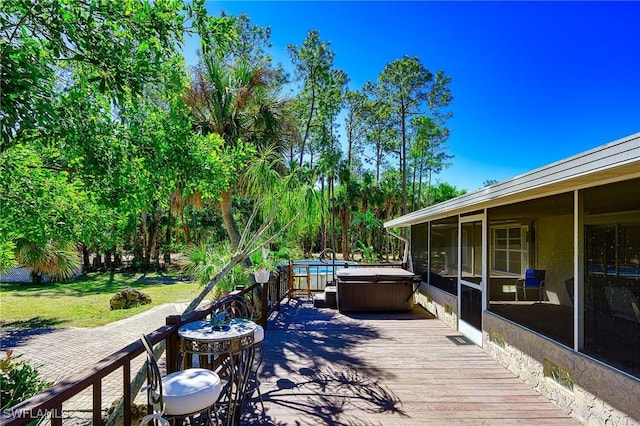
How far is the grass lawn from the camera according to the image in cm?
971

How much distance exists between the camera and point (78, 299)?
12688mm

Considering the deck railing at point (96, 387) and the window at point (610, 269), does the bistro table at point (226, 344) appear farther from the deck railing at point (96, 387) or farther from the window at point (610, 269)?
the window at point (610, 269)

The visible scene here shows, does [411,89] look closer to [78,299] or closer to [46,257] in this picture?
[46,257]

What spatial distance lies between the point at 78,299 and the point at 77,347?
676 centimetres

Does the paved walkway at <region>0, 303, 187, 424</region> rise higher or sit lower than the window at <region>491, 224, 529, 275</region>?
lower

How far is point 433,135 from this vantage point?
75.7 ft

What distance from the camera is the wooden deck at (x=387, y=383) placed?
324cm

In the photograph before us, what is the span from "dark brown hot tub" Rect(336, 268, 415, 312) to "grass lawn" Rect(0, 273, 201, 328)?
11.1 ft

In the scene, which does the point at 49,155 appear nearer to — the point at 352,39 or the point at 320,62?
the point at 352,39

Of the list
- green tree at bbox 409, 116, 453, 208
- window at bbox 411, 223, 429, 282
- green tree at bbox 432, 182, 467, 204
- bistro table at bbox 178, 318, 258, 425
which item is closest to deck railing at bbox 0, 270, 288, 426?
bistro table at bbox 178, 318, 258, 425

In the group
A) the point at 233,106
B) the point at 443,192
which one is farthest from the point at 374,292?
the point at 443,192

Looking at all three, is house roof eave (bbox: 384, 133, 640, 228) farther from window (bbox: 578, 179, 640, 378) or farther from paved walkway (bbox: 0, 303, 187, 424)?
paved walkway (bbox: 0, 303, 187, 424)

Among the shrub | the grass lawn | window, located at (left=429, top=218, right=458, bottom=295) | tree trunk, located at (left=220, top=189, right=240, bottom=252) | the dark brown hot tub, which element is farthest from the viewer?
the grass lawn

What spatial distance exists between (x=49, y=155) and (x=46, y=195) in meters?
0.45
